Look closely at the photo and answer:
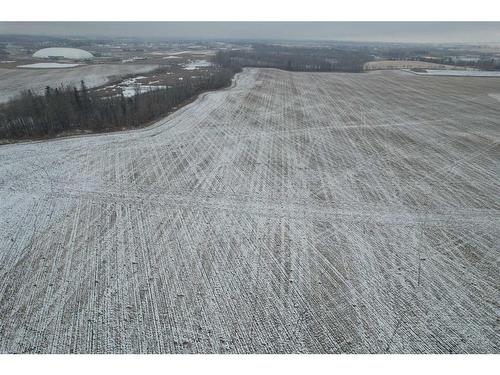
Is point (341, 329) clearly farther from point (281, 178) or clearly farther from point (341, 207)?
point (281, 178)

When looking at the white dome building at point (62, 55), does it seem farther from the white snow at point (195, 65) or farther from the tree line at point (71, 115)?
the tree line at point (71, 115)

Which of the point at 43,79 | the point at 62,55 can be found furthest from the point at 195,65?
the point at 62,55

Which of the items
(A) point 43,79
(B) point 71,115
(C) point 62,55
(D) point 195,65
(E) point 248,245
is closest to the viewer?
(E) point 248,245

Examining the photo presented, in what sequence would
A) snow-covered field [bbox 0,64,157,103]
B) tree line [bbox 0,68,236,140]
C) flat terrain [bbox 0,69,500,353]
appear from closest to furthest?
flat terrain [bbox 0,69,500,353] < tree line [bbox 0,68,236,140] < snow-covered field [bbox 0,64,157,103]

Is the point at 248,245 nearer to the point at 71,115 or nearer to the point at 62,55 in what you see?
the point at 71,115

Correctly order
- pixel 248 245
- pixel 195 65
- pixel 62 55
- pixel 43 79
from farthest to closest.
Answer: pixel 62 55, pixel 195 65, pixel 43 79, pixel 248 245

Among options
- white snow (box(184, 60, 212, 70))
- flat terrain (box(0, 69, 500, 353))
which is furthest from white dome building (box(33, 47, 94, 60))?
flat terrain (box(0, 69, 500, 353))

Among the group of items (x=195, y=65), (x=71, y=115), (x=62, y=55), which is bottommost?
(x=71, y=115)

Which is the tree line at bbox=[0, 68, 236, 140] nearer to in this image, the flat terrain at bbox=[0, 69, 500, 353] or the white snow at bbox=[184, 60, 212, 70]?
the flat terrain at bbox=[0, 69, 500, 353]

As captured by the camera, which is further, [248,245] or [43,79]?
[43,79]
